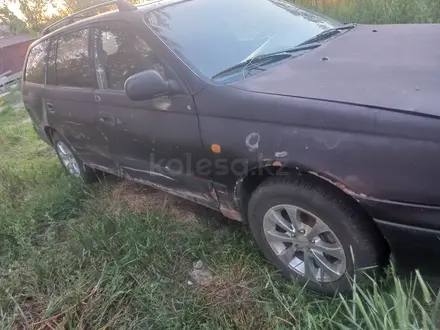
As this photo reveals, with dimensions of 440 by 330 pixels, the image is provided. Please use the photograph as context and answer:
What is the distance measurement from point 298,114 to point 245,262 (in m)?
1.12

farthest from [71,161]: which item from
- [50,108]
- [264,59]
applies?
[264,59]

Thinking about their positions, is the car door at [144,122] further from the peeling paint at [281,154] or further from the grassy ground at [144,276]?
the peeling paint at [281,154]

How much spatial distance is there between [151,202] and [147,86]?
1.48 m

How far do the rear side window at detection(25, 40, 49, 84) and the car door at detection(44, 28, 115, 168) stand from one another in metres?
0.14

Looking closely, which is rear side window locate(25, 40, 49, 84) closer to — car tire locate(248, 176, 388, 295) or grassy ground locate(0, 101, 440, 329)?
grassy ground locate(0, 101, 440, 329)

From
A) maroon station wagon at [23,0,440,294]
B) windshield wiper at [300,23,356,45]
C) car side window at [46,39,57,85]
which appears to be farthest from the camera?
car side window at [46,39,57,85]

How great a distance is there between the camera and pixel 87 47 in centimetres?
343

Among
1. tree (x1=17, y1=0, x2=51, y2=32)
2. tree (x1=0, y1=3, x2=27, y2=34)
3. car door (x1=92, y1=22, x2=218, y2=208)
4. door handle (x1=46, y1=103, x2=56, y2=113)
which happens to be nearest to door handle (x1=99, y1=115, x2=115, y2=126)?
car door (x1=92, y1=22, x2=218, y2=208)

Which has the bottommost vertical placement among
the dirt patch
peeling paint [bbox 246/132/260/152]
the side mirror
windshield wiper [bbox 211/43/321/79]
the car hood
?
the dirt patch

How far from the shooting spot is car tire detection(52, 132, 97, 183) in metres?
4.18

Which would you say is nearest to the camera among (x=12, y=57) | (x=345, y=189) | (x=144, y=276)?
(x=345, y=189)

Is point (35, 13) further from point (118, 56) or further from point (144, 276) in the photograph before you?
point (144, 276)

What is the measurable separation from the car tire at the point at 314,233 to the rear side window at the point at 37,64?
107 inches

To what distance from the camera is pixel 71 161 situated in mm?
4422
